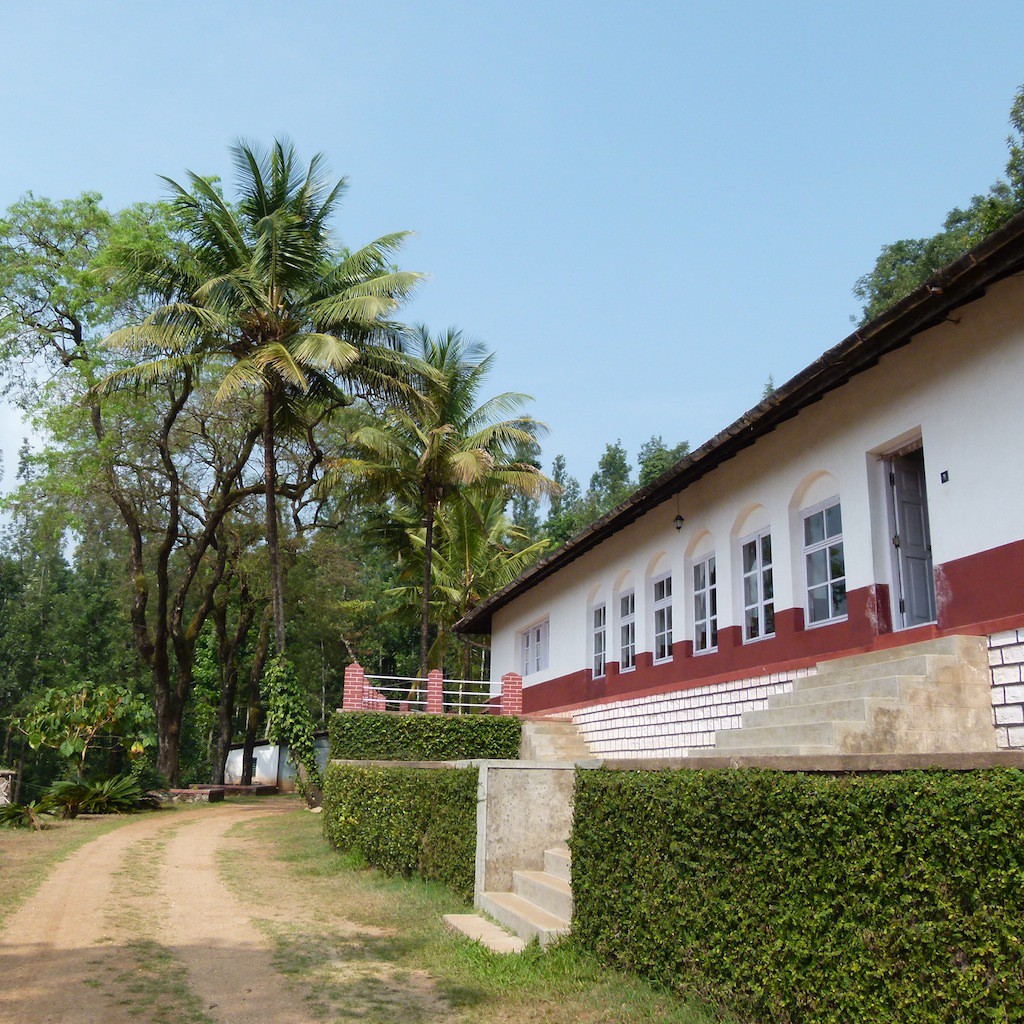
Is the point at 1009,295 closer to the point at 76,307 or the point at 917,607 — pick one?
the point at 917,607

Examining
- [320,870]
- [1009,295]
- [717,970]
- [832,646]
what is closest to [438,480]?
[320,870]

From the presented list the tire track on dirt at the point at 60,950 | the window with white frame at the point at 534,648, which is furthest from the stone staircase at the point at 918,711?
the window with white frame at the point at 534,648

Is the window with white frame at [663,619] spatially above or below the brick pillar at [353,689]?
above

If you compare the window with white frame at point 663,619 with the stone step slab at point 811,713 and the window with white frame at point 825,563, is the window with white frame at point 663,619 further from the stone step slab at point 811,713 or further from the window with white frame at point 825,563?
the stone step slab at point 811,713

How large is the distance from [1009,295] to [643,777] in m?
4.86

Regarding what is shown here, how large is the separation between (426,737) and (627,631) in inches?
Result: 180

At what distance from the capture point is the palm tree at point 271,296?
22.3 meters

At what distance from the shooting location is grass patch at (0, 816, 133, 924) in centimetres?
1029

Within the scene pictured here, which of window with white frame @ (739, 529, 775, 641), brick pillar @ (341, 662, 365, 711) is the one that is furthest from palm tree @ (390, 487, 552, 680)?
window with white frame @ (739, 529, 775, 641)

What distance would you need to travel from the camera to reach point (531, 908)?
26.8 feet

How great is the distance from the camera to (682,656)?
45.5 ft

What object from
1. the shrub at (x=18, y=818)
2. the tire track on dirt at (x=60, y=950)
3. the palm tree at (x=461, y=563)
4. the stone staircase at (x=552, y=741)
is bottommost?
the tire track on dirt at (x=60, y=950)

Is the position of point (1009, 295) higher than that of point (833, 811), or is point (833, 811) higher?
point (1009, 295)

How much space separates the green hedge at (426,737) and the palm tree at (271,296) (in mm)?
4694
